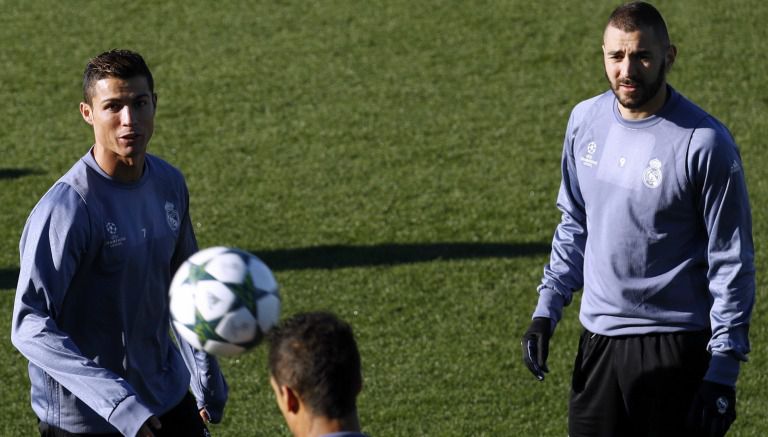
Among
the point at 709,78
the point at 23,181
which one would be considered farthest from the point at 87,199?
the point at 709,78

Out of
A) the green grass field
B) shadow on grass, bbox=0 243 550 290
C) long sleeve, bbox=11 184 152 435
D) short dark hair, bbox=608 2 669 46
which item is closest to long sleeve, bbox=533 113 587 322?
short dark hair, bbox=608 2 669 46

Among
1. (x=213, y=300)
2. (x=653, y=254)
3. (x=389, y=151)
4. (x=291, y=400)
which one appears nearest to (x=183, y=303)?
(x=213, y=300)

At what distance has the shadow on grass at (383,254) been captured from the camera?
386 inches

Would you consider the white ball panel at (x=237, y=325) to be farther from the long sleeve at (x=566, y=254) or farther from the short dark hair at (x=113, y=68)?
the long sleeve at (x=566, y=254)

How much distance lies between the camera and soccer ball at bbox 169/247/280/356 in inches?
180

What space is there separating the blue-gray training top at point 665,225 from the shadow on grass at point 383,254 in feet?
14.7

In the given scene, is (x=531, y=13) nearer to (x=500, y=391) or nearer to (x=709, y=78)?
(x=709, y=78)

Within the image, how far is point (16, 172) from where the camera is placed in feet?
A: 37.7

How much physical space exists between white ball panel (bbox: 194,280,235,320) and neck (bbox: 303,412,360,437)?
3.96ft

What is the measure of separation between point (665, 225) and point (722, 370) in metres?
0.60

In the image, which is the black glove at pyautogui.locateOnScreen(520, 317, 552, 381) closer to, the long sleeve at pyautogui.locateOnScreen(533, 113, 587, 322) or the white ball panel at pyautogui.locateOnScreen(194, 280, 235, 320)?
the long sleeve at pyautogui.locateOnScreen(533, 113, 587, 322)

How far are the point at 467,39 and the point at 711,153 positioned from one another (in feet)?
31.4

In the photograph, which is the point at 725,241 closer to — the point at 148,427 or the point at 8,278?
the point at 148,427

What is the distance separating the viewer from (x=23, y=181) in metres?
11.3
